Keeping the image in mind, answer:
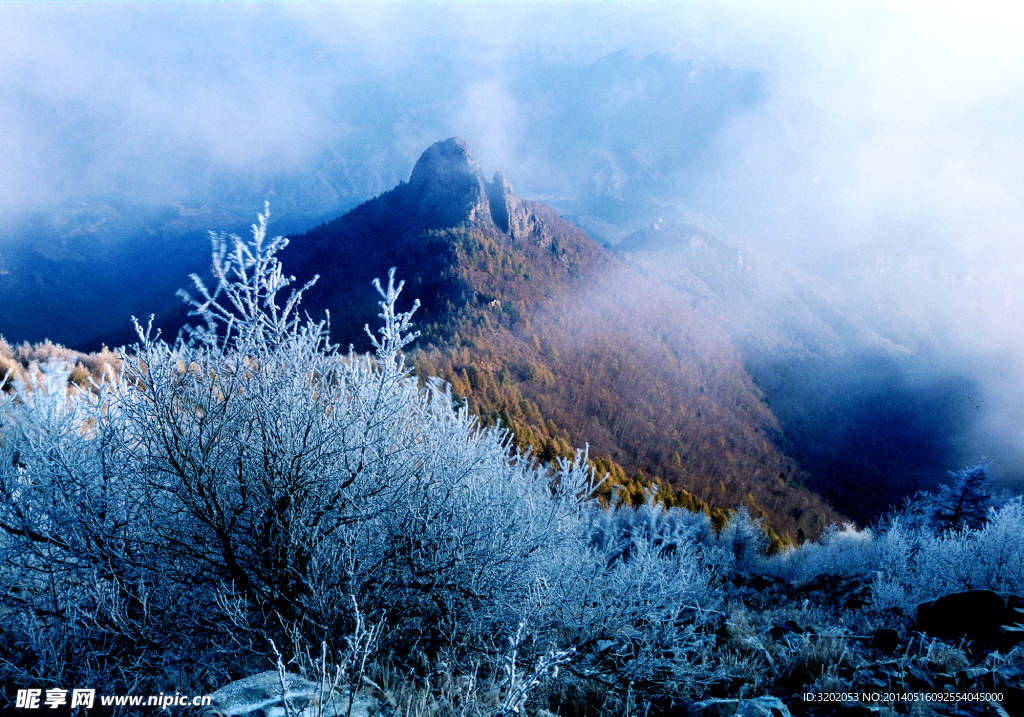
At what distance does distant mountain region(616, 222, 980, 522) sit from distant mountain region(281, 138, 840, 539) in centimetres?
1083

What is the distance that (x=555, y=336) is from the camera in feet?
283

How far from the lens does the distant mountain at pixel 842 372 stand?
300 feet

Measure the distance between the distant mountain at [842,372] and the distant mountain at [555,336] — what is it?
1083 cm

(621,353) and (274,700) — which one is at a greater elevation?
(621,353)

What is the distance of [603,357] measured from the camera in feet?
286

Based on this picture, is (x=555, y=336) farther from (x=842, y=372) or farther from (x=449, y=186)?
(x=842, y=372)

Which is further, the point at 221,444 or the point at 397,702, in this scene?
the point at 221,444

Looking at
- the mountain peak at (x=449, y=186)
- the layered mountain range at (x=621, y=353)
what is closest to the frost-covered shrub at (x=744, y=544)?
the layered mountain range at (x=621, y=353)

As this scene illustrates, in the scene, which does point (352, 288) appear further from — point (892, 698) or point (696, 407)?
point (892, 698)

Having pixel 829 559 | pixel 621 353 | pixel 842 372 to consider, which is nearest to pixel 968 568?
pixel 829 559

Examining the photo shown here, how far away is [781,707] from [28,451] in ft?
18.7

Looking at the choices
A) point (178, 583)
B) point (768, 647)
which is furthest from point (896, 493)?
point (178, 583)

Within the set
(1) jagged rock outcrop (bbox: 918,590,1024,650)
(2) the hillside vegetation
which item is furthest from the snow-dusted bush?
(2) the hillside vegetation

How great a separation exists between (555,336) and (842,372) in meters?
94.4
